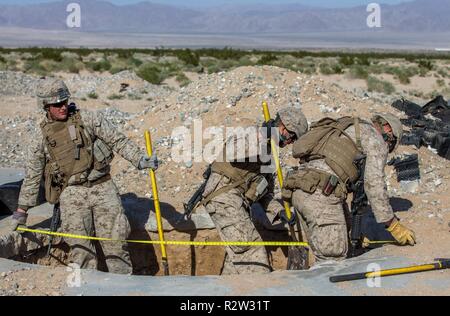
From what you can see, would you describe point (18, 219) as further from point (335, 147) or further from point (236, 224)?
point (335, 147)

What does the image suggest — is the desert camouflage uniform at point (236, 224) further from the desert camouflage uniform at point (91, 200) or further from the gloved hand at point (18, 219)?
the gloved hand at point (18, 219)

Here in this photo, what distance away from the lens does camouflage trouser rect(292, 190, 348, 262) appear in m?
4.55

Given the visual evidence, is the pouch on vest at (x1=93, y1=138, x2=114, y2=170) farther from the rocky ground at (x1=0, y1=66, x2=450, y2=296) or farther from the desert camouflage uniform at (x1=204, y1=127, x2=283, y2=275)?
the rocky ground at (x1=0, y1=66, x2=450, y2=296)

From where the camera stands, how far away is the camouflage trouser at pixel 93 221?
4.99m

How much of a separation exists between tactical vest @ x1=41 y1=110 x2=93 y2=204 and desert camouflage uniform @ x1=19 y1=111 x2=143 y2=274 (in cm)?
5

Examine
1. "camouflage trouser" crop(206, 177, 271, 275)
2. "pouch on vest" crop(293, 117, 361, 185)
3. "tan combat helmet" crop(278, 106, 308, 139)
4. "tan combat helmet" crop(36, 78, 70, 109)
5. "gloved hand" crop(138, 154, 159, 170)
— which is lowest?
"camouflage trouser" crop(206, 177, 271, 275)

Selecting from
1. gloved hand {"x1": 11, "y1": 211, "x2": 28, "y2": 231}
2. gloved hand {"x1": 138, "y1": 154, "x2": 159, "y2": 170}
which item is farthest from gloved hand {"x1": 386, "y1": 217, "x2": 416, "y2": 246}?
gloved hand {"x1": 11, "y1": 211, "x2": 28, "y2": 231}

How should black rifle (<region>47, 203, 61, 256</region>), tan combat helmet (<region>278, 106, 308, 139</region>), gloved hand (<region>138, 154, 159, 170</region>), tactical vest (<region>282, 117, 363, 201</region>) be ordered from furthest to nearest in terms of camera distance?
black rifle (<region>47, 203, 61, 256</region>)
gloved hand (<region>138, 154, 159, 170</region>)
tan combat helmet (<region>278, 106, 308, 139</region>)
tactical vest (<region>282, 117, 363, 201</region>)

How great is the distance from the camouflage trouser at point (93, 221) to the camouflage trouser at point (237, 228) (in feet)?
2.40

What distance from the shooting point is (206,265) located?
636 cm

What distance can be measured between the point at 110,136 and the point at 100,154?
15 cm

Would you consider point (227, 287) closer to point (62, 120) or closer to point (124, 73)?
point (62, 120)

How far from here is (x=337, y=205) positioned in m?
4.60
